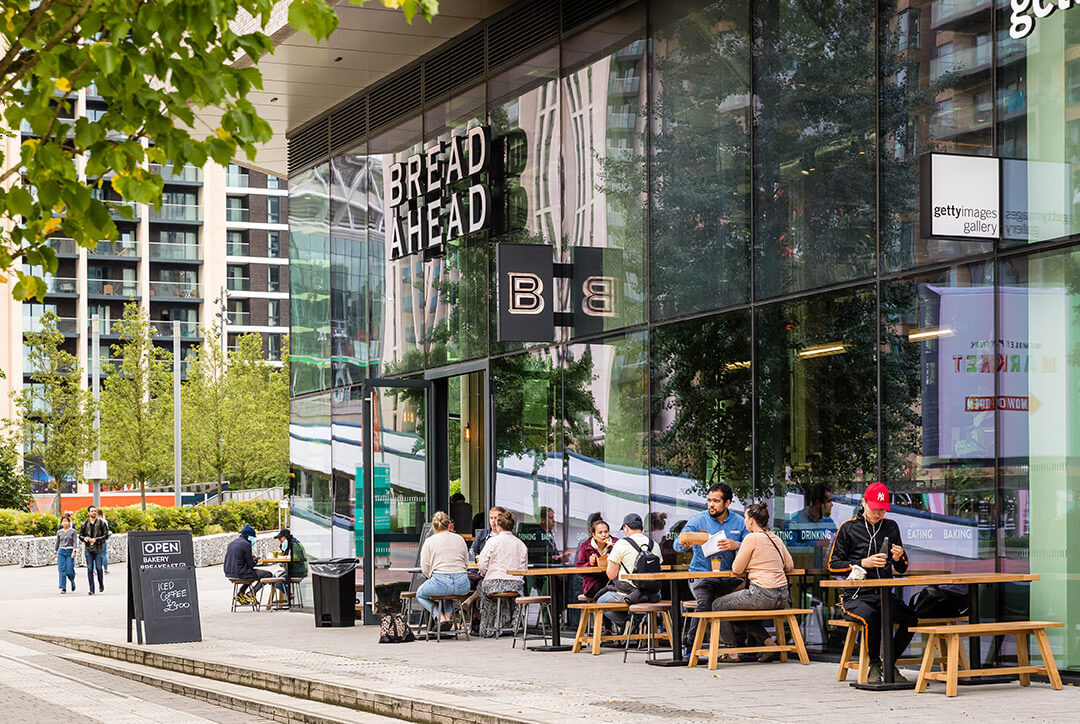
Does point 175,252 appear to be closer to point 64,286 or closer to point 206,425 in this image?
point 64,286

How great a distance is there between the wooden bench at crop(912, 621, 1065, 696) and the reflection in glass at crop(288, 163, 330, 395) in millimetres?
15778

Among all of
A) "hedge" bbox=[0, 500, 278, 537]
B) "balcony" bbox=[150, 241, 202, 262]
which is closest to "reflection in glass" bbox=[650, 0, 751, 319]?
"hedge" bbox=[0, 500, 278, 537]

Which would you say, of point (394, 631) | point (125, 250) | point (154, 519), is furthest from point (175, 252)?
point (394, 631)

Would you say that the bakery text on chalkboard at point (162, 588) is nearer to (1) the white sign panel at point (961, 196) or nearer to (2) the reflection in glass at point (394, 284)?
(2) the reflection in glass at point (394, 284)

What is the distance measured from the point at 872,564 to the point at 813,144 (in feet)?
14.8

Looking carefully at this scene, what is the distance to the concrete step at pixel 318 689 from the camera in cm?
998

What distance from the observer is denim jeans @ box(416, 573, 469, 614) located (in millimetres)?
16906

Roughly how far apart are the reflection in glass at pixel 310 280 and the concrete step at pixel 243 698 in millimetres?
9183

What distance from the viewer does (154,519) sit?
46.1m

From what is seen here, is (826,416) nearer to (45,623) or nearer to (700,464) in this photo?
(700,464)

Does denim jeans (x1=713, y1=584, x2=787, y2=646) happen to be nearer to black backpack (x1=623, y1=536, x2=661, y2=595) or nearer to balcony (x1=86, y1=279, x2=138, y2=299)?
black backpack (x1=623, y1=536, x2=661, y2=595)

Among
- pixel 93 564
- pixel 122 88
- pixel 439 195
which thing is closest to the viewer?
pixel 122 88

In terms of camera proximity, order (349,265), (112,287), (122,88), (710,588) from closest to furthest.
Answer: (122,88), (710,588), (349,265), (112,287)

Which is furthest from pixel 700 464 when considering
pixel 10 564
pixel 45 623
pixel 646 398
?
pixel 10 564
